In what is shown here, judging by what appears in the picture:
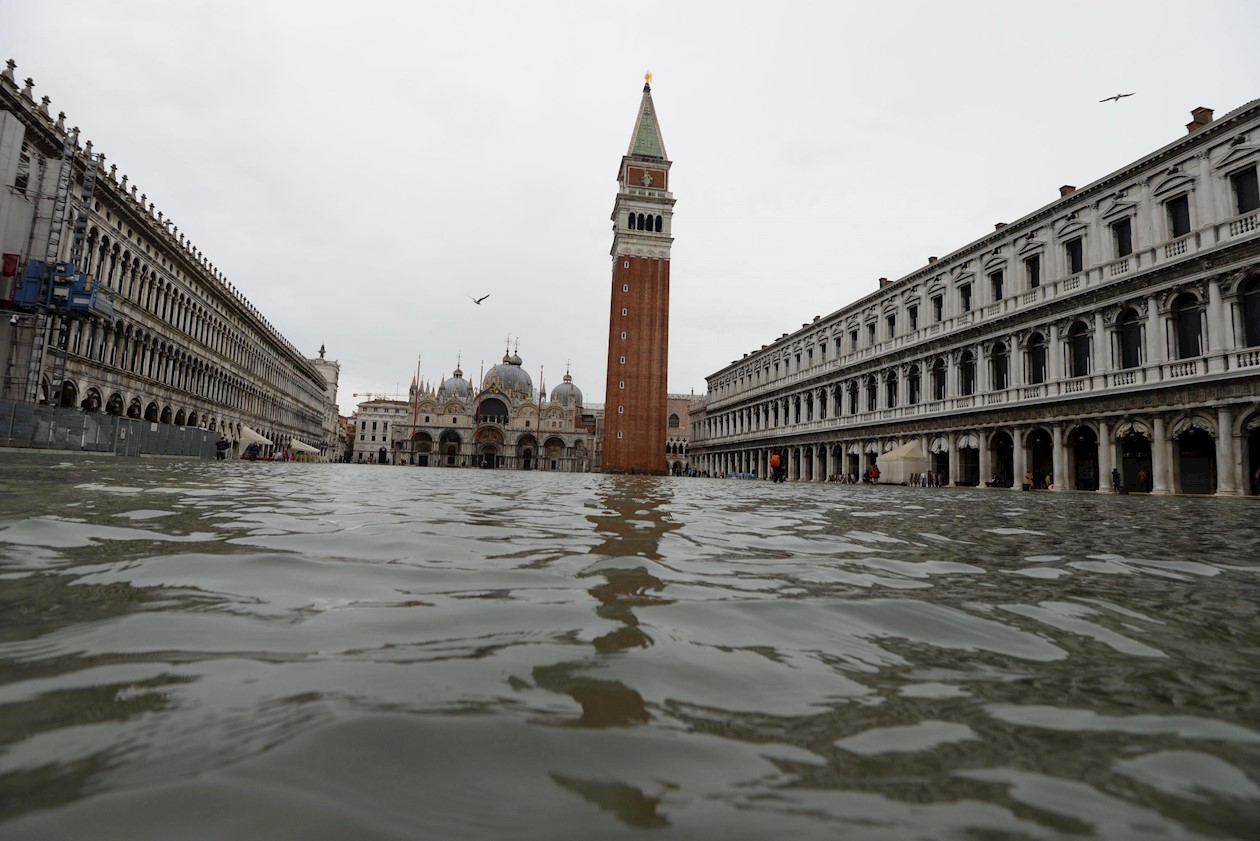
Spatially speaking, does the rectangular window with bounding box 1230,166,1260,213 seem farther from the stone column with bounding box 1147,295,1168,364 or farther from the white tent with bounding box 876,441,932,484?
the white tent with bounding box 876,441,932,484

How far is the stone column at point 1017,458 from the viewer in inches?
1037

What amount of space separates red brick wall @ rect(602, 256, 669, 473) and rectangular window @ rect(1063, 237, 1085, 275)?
33.9 m

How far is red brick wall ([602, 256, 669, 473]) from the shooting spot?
56062 mm

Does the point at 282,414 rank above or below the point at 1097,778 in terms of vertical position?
above

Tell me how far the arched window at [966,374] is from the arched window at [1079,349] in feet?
16.9

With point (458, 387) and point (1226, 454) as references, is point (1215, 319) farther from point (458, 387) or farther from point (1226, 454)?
point (458, 387)

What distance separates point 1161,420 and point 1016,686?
2489 cm

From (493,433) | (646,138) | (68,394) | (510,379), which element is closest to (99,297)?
(68,394)

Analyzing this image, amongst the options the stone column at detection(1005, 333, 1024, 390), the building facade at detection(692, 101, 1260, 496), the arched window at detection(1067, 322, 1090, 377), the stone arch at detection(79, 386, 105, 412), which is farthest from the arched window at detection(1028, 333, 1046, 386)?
the stone arch at detection(79, 386, 105, 412)

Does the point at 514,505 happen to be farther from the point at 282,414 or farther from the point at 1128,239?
the point at 282,414

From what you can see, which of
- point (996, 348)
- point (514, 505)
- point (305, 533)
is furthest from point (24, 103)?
point (996, 348)

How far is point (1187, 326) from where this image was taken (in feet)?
69.3

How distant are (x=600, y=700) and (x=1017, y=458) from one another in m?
29.4

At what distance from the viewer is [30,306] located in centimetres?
2417
